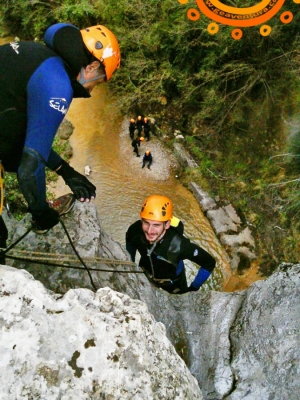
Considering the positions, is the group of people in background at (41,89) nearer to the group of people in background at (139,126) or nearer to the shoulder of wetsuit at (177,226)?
the shoulder of wetsuit at (177,226)

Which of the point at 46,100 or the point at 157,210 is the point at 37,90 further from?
the point at 157,210

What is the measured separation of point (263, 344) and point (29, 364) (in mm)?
1863

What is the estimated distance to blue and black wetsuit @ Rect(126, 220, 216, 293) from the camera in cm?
377

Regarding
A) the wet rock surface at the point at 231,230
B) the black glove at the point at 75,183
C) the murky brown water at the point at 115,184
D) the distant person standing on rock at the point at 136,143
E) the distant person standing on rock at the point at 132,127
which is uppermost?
the black glove at the point at 75,183

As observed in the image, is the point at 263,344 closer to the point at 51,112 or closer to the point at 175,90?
the point at 51,112

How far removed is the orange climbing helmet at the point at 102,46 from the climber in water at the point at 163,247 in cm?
189

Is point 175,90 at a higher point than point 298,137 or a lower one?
lower

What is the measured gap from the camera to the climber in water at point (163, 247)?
3752 mm

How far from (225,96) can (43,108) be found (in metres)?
8.53

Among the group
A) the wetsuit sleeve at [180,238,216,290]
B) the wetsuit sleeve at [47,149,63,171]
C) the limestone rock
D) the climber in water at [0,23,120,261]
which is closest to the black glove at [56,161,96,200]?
the wetsuit sleeve at [47,149,63,171]

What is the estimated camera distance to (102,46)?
7.16 feet

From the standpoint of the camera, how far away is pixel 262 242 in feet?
28.3

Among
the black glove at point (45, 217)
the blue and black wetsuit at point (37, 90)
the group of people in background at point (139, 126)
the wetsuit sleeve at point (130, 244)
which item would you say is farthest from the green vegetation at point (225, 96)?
the blue and black wetsuit at point (37, 90)

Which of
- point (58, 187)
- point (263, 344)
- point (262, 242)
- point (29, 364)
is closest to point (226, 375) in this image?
point (263, 344)
